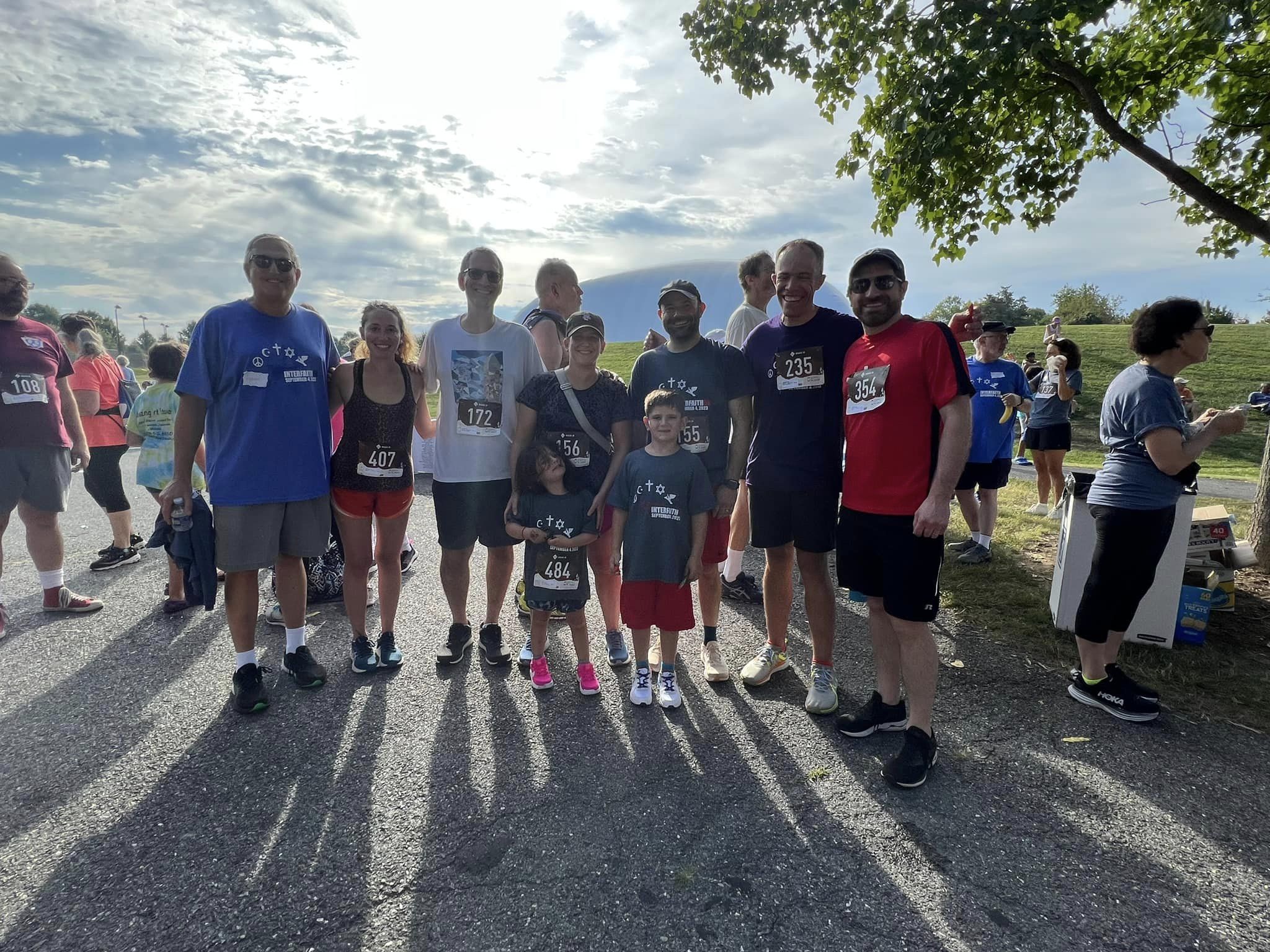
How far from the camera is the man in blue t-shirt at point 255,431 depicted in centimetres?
290

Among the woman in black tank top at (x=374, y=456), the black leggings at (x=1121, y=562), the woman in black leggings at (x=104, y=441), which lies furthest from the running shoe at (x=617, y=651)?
the woman in black leggings at (x=104, y=441)

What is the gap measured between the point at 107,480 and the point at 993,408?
7998mm

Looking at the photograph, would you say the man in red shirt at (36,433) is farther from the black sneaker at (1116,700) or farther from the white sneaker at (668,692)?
the black sneaker at (1116,700)

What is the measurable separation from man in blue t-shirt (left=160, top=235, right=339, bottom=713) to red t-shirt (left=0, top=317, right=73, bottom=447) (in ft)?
6.49

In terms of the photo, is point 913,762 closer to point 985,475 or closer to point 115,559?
point 985,475

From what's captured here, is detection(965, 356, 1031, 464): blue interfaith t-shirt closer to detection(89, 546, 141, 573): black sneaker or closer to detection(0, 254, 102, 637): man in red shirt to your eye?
detection(0, 254, 102, 637): man in red shirt

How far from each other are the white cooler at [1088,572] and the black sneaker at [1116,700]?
0.59 m

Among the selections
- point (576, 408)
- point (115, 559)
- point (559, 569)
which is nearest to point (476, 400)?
point (576, 408)

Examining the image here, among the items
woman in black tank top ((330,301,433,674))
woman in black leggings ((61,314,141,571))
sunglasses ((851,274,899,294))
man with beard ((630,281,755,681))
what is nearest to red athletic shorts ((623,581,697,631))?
man with beard ((630,281,755,681))

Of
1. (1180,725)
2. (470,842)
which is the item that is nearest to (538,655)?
(470,842)

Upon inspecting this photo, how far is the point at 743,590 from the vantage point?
4.69 meters

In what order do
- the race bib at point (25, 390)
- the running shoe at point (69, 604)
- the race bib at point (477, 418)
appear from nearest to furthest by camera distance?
the race bib at point (477, 418) < the race bib at point (25, 390) < the running shoe at point (69, 604)

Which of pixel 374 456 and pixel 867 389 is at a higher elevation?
pixel 867 389

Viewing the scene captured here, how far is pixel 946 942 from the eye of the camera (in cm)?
179
